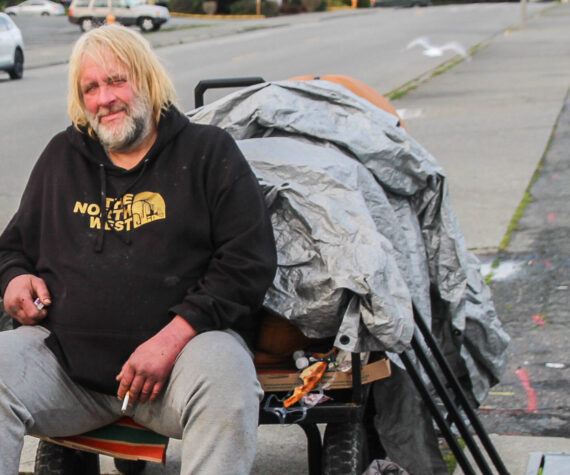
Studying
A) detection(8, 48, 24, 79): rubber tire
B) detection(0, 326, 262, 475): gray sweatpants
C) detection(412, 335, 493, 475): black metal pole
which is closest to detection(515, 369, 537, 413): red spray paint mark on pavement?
detection(412, 335, 493, 475): black metal pole

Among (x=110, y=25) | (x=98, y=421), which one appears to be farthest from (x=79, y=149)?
(x=98, y=421)

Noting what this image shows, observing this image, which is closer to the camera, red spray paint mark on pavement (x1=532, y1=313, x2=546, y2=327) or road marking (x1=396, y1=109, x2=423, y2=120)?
red spray paint mark on pavement (x1=532, y1=313, x2=546, y2=327)

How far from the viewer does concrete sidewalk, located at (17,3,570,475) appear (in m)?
3.59

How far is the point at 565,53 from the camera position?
2014cm

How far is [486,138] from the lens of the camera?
10242 millimetres

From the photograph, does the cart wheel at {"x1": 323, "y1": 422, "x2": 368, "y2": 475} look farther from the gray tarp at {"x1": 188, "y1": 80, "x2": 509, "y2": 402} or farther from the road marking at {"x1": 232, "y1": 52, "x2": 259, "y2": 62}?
the road marking at {"x1": 232, "y1": 52, "x2": 259, "y2": 62}

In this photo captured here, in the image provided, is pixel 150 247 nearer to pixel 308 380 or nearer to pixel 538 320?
pixel 308 380

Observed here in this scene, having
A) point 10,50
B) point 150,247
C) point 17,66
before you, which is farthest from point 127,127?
point 17,66

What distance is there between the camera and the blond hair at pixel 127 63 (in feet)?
9.14

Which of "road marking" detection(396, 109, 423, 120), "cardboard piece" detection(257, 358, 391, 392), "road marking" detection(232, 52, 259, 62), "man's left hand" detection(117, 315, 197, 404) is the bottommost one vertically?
"road marking" detection(232, 52, 259, 62)

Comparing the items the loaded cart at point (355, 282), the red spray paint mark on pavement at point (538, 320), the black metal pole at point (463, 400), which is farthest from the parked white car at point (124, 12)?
the black metal pole at point (463, 400)

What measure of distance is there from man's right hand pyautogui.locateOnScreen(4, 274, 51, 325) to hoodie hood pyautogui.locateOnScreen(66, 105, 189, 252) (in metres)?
0.21

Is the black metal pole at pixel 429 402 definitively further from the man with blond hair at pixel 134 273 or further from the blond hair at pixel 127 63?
the blond hair at pixel 127 63

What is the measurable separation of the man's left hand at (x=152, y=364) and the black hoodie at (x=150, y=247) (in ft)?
0.17
